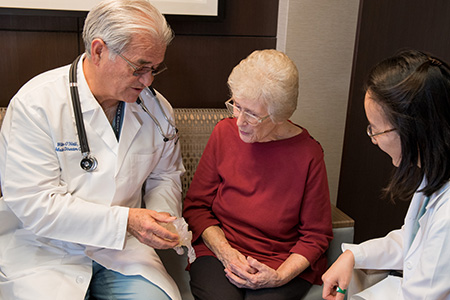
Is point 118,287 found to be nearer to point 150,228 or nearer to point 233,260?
point 150,228

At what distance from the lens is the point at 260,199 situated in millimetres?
2027

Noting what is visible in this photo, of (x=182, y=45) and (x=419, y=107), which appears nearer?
(x=419, y=107)

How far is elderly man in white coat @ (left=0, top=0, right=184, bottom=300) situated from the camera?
5.60 ft

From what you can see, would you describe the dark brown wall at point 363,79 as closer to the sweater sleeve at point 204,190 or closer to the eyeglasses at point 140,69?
the sweater sleeve at point 204,190

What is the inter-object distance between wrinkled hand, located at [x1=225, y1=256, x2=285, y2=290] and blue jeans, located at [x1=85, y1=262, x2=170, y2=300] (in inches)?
10.7

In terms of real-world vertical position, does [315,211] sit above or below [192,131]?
below

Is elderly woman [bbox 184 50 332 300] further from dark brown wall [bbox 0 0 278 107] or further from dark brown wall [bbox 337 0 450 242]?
dark brown wall [bbox 337 0 450 242]

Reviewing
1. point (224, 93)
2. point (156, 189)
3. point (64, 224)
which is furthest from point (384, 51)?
point (64, 224)

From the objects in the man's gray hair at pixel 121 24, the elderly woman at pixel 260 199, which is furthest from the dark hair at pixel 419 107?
the man's gray hair at pixel 121 24

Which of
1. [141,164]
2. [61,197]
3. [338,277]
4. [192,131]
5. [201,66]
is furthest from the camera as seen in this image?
[201,66]

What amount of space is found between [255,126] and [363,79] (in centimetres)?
92

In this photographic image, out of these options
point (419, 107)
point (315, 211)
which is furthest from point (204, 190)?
point (419, 107)

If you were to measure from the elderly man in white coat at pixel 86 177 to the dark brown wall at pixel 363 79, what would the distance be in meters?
1.20

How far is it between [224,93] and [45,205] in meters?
1.20
